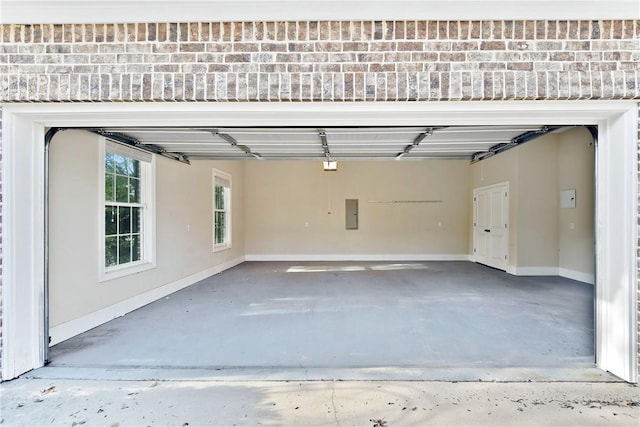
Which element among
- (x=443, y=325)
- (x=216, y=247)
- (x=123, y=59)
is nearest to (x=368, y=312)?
(x=443, y=325)

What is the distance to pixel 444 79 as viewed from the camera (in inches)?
93.6

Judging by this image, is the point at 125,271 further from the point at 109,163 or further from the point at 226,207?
the point at 226,207

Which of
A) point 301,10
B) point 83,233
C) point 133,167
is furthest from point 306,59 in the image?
point 133,167

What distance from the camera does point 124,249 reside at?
457 cm

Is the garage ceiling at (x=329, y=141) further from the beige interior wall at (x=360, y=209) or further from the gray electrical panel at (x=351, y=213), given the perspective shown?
the gray electrical panel at (x=351, y=213)

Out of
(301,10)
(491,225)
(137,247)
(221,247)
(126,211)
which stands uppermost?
(301,10)

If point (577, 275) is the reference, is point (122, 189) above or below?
above

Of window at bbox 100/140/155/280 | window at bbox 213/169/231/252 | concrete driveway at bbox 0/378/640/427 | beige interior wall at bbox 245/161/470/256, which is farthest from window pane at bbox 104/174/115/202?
beige interior wall at bbox 245/161/470/256

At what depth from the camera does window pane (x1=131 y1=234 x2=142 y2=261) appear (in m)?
4.80

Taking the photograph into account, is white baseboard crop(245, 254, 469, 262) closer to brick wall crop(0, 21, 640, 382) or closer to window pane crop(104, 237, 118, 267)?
window pane crop(104, 237, 118, 267)

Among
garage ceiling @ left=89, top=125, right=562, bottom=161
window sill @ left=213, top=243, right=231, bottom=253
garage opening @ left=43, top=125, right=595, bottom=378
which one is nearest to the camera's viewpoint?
garage opening @ left=43, top=125, right=595, bottom=378

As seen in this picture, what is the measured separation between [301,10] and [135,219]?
154 inches

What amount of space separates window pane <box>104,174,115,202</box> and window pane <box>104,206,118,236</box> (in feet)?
0.38

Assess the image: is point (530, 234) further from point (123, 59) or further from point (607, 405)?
point (123, 59)
